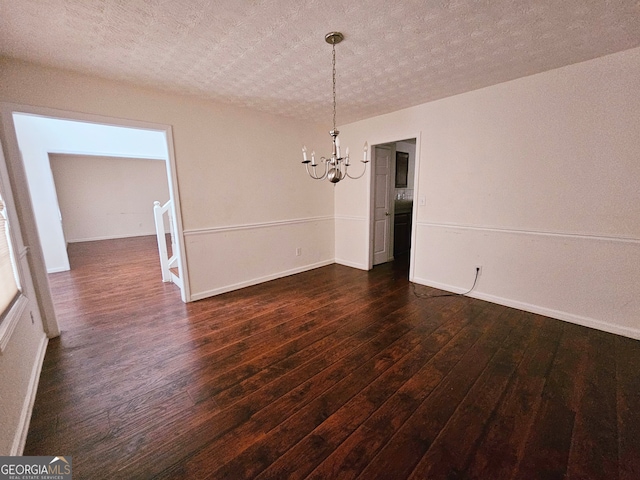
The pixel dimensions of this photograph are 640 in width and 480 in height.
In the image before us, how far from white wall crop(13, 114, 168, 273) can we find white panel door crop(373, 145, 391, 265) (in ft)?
10.9

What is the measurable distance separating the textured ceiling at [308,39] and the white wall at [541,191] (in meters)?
0.31

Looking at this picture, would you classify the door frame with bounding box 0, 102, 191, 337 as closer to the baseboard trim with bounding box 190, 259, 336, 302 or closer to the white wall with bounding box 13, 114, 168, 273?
the white wall with bounding box 13, 114, 168, 273

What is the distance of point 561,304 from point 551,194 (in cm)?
114

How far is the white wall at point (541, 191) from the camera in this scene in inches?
89.1

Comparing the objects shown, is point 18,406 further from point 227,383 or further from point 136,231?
point 136,231

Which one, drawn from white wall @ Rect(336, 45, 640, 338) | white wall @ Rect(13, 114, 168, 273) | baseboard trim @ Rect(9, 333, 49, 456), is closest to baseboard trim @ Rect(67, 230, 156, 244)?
white wall @ Rect(13, 114, 168, 273)

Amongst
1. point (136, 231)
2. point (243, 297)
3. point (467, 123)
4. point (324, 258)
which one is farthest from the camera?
point (136, 231)

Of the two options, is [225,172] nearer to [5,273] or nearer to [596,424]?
[5,273]

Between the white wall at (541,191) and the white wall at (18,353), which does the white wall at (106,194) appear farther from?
the white wall at (541,191)

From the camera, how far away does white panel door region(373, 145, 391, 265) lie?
4.45 meters

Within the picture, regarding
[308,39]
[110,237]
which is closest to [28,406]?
[308,39]

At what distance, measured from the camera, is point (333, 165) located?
2.24 m

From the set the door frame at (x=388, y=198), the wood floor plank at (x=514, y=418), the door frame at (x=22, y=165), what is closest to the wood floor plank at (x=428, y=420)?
the wood floor plank at (x=514, y=418)

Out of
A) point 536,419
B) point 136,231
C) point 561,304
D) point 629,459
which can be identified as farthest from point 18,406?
point 136,231
